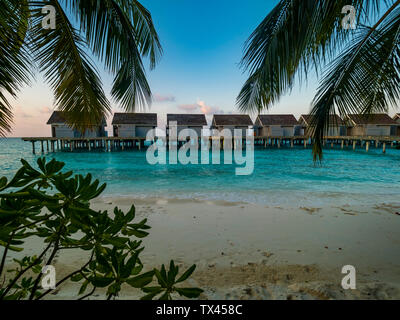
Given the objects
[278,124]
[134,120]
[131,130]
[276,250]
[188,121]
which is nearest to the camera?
[276,250]

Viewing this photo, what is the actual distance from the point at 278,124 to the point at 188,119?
572 inches

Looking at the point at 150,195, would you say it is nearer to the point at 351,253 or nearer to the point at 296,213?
the point at 296,213

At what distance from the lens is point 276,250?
365cm

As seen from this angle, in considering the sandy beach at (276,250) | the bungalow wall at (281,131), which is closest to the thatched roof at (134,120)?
the bungalow wall at (281,131)

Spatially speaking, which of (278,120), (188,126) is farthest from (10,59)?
(278,120)

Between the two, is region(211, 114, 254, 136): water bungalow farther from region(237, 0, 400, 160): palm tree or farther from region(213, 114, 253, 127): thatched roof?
region(237, 0, 400, 160): palm tree

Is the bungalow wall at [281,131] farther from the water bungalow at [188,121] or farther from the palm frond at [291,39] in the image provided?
the palm frond at [291,39]

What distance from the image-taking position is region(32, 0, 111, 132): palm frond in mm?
2711

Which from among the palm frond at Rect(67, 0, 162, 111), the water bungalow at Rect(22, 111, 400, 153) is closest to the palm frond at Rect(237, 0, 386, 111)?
the palm frond at Rect(67, 0, 162, 111)

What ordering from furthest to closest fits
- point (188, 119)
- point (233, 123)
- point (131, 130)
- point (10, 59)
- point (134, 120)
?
point (233, 123) → point (188, 119) → point (131, 130) → point (134, 120) → point (10, 59)

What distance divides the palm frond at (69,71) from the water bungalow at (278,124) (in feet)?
110

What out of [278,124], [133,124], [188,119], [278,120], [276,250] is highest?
[278,120]

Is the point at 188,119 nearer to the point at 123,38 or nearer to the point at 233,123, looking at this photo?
the point at 233,123

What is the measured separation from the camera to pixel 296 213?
5680 mm
